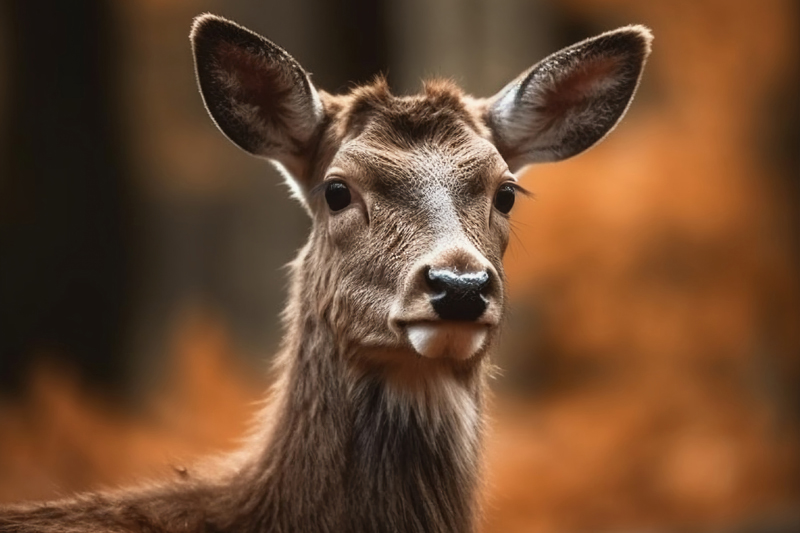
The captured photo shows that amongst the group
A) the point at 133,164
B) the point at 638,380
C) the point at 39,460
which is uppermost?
the point at 133,164

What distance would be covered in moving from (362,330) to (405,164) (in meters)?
0.64

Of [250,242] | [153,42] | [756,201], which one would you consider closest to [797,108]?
[756,201]

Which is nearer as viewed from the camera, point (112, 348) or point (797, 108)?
point (112, 348)

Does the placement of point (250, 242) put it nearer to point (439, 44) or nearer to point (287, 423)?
point (439, 44)

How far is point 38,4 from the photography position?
26.8 ft

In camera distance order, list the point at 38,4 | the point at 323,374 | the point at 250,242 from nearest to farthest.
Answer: the point at 323,374 → the point at 38,4 → the point at 250,242

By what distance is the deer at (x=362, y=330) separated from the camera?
13.5 feet

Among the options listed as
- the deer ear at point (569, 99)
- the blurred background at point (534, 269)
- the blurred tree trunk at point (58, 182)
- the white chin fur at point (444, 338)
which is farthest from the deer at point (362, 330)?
the blurred background at point (534, 269)

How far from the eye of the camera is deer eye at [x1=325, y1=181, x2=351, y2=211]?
440cm

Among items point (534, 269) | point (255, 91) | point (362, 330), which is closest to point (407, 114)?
point (255, 91)

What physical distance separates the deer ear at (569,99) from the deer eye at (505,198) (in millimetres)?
438

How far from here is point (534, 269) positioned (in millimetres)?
9688

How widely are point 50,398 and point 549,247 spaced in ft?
13.7

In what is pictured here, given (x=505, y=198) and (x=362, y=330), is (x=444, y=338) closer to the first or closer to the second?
(x=362, y=330)
